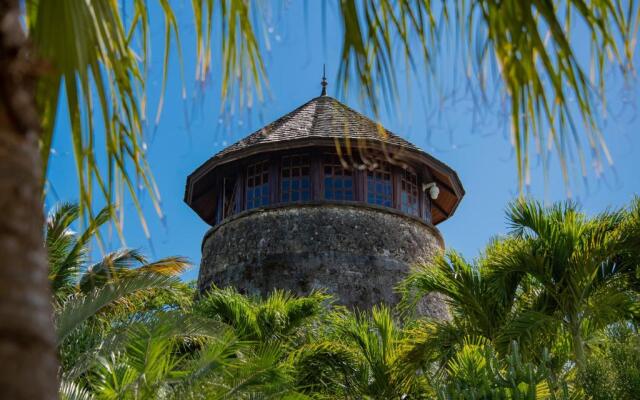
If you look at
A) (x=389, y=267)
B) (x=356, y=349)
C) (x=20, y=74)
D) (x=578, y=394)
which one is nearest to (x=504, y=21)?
(x=20, y=74)

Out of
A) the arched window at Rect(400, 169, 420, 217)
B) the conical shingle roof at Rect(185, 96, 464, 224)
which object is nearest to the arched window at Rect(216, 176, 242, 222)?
the conical shingle roof at Rect(185, 96, 464, 224)

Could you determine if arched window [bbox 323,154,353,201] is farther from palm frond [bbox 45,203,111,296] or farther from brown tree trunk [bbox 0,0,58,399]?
brown tree trunk [bbox 0,0,58,399]

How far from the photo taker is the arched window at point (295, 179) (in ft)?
56.8

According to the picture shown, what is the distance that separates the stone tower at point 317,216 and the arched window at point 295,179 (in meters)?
0.02

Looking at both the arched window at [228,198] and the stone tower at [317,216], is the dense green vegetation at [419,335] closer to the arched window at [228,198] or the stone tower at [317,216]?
the stone tower at [317,216]

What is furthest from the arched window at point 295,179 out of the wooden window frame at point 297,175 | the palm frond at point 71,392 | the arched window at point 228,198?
the palm frond at point 71,392

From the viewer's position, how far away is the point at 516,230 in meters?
10.4

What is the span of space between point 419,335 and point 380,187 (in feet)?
23.7

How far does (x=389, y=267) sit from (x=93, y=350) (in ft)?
30.1

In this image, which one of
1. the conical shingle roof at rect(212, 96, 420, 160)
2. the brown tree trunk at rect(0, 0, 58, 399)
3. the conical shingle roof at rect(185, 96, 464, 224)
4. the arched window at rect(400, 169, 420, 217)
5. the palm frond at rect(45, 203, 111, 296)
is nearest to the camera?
the brown tree trunk at rect(0, 0, 58, 399)

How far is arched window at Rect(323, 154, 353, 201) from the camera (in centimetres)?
1720

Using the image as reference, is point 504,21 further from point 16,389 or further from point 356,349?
point 356,349

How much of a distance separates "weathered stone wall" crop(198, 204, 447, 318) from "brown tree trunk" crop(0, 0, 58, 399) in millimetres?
15026

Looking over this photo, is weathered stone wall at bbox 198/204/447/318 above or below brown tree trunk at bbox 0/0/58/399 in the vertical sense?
above
